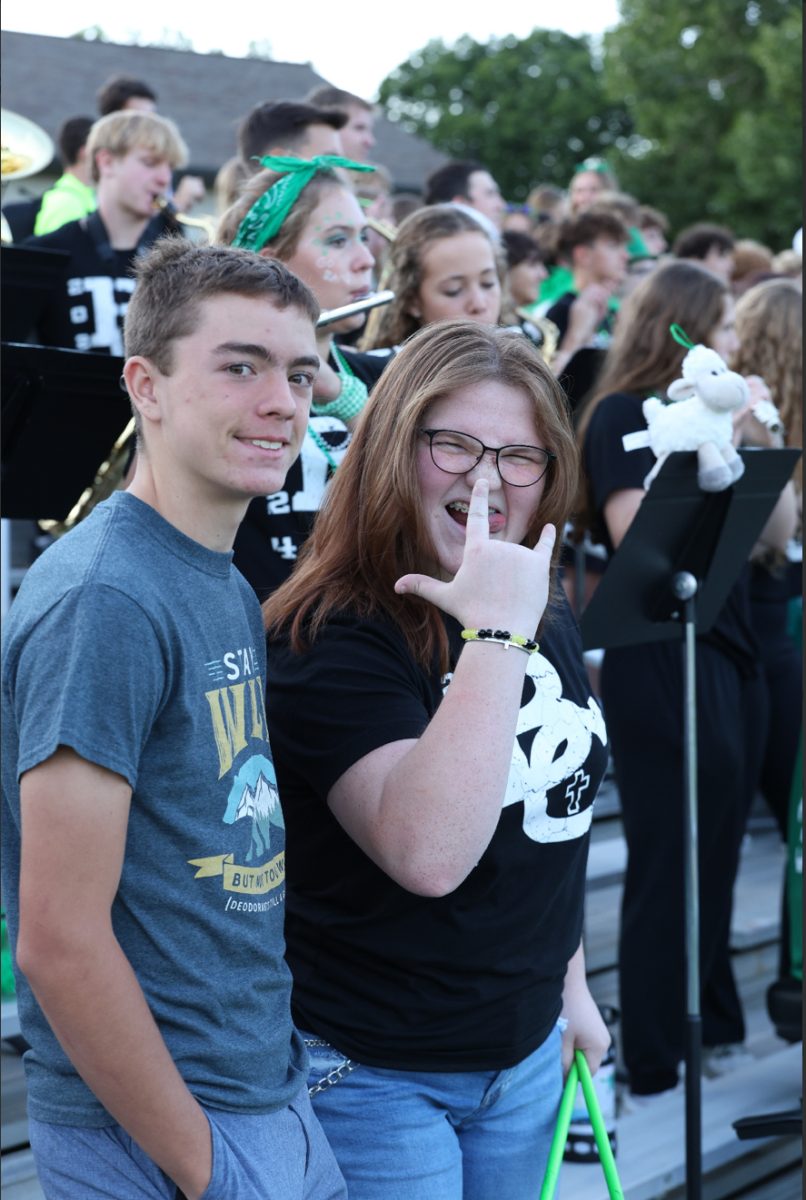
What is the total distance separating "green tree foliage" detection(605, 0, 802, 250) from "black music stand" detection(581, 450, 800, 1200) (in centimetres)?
2710

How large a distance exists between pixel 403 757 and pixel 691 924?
1634 millimetres

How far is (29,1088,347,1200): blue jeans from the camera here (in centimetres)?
140

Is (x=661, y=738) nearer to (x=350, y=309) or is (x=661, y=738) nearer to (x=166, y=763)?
(x=350, y=309)

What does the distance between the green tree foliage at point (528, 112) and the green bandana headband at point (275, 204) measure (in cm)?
4099

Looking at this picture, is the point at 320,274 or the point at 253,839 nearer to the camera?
the point at 253,839

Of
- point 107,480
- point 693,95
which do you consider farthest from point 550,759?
point 693,95

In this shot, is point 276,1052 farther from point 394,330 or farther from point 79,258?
point 79,258

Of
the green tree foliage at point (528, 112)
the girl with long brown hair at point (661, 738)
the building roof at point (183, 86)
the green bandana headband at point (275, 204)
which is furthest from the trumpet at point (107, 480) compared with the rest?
the green tree foliage at point (528, 112)

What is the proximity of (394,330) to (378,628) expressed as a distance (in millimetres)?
1767

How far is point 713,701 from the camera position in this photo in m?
3.61

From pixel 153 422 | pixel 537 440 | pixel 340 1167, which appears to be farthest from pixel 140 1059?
pixel 537 440

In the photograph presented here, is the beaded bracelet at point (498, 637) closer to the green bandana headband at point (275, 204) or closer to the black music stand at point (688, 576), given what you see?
the black music stand at point (688, 576)

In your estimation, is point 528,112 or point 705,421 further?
point 528,112

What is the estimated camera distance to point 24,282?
3.53 meters
